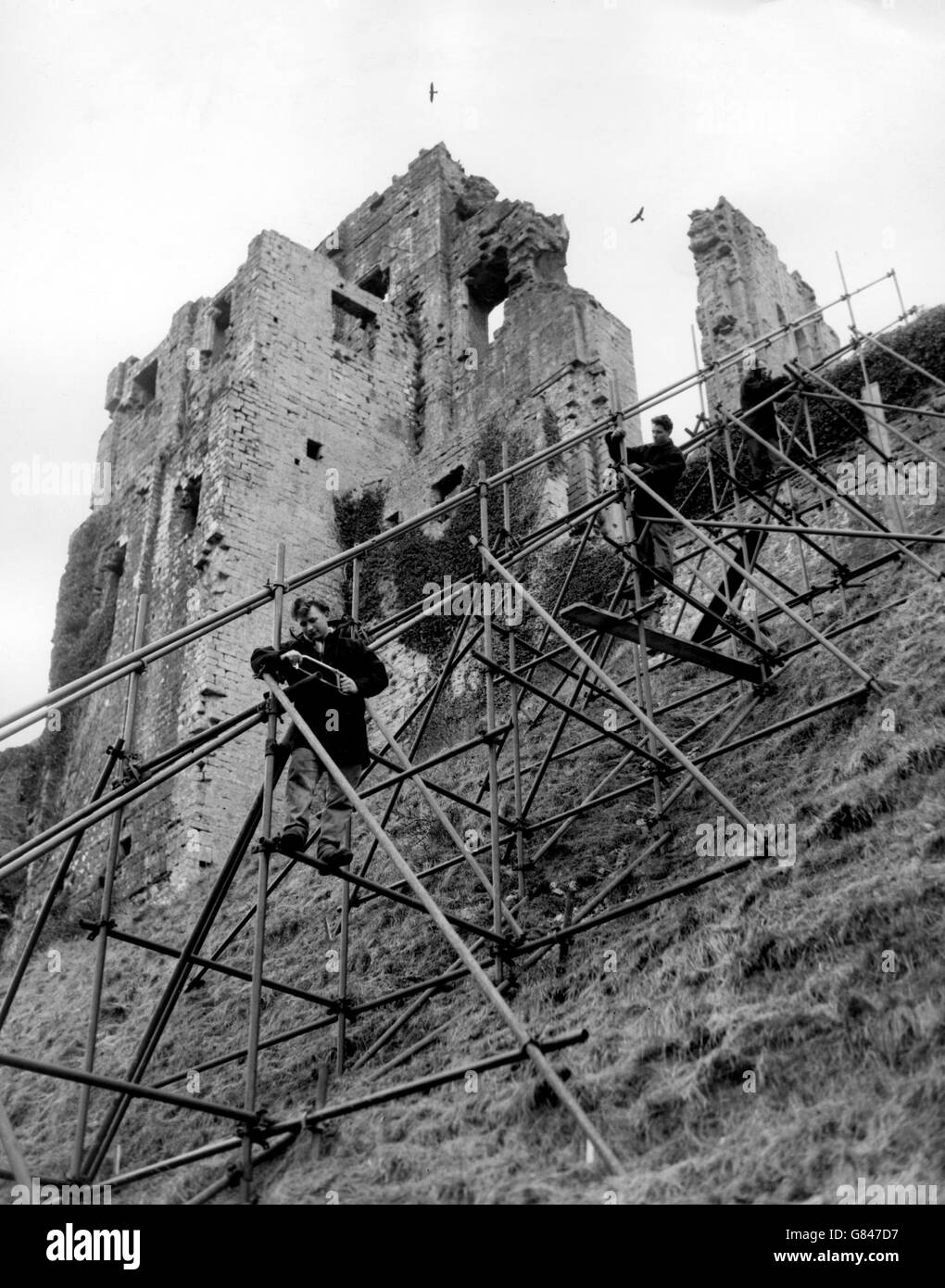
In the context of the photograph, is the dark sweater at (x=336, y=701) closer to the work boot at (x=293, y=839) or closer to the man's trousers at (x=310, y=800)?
the man's trousers at (x=310, y=800)

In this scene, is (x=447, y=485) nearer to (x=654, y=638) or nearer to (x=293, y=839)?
(x=654, y=638)

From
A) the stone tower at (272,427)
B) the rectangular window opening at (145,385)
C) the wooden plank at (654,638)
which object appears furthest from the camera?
the rectangular window opening at (145,385)

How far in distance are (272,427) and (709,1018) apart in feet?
50.1

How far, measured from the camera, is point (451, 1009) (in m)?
7.88

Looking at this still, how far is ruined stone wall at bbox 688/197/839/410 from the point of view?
20641mm

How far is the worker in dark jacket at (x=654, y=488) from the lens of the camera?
935 centimetres

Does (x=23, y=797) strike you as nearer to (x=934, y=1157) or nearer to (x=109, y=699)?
(x=109, y=699)

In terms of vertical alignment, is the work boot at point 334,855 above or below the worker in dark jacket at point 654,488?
below

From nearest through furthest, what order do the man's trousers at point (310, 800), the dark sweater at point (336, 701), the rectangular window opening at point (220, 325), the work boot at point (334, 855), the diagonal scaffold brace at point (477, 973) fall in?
the diagonal scaffold brace at point (477, 973) < the work boot at point (334, 855) < the man's trousers at point (310, 800) < the dark sweater at point (336, 701) < the rectangular window opening at point (220, 325)

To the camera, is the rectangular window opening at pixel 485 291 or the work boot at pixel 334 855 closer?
the work boot at pixel 334 855

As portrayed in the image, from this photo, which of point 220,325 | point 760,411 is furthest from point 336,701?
point 220,325

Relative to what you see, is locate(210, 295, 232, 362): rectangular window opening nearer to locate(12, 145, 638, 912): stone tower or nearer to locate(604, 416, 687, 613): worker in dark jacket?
locate(12, 145, 638, 912): stone tower

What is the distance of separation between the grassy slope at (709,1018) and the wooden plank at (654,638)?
53cm

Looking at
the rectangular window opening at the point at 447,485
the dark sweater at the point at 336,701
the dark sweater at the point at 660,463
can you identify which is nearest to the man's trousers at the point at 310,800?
the dark sweater at the point at 336,701
